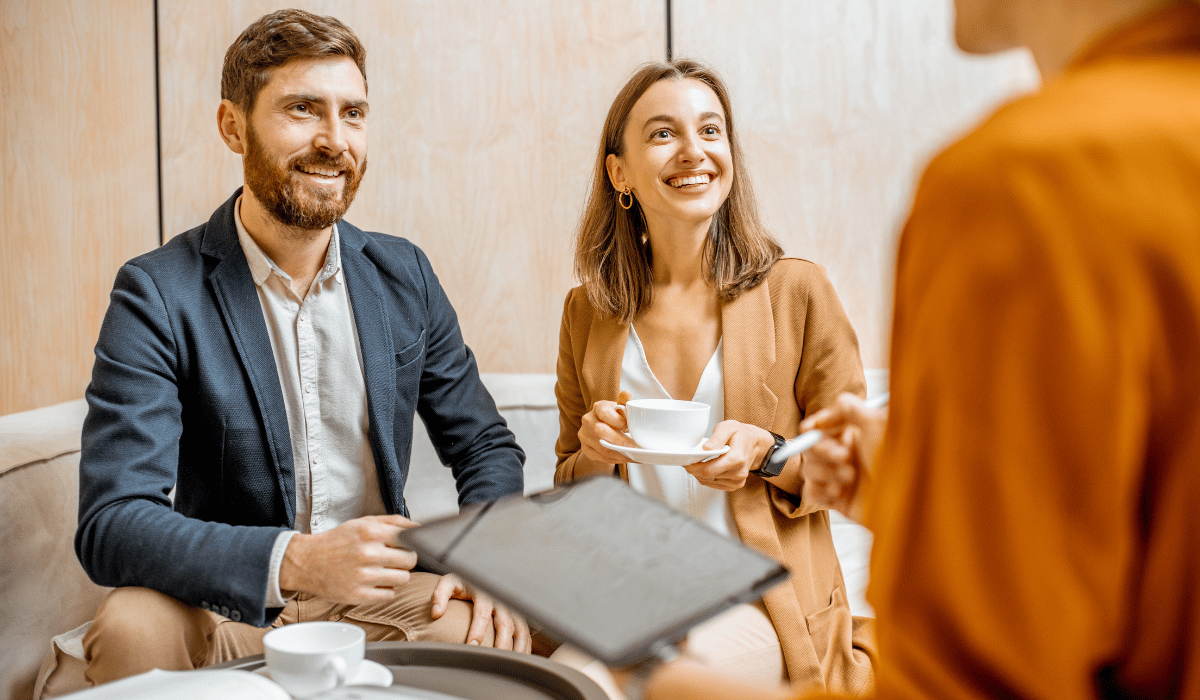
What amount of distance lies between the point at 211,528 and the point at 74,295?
146cm

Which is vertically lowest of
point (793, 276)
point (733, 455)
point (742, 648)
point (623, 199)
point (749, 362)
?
point (742, 648)

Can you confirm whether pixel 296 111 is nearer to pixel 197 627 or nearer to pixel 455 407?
pixel 455 407

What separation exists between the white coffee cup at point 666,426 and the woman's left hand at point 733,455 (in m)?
0.05

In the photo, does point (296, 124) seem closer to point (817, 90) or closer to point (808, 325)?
point (808, 325)

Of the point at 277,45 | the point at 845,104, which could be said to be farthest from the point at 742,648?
the point at 845,104

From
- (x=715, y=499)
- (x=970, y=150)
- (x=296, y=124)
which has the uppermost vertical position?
(x=296, y=124)

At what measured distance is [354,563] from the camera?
122cm

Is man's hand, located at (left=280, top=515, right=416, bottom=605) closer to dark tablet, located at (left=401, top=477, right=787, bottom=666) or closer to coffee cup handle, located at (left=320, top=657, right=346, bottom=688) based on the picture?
coffee cup handle, located at (left=320, top=657, right=346, bottom=688)

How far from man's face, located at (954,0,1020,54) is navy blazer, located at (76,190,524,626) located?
3.85 feet

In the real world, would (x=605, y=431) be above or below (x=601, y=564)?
below

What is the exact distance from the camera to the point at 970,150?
38 centimetres

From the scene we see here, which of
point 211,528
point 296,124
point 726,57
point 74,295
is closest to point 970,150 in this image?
point 211,528

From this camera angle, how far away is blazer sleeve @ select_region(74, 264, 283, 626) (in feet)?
4.22

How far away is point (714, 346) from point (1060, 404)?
4.46 feet
